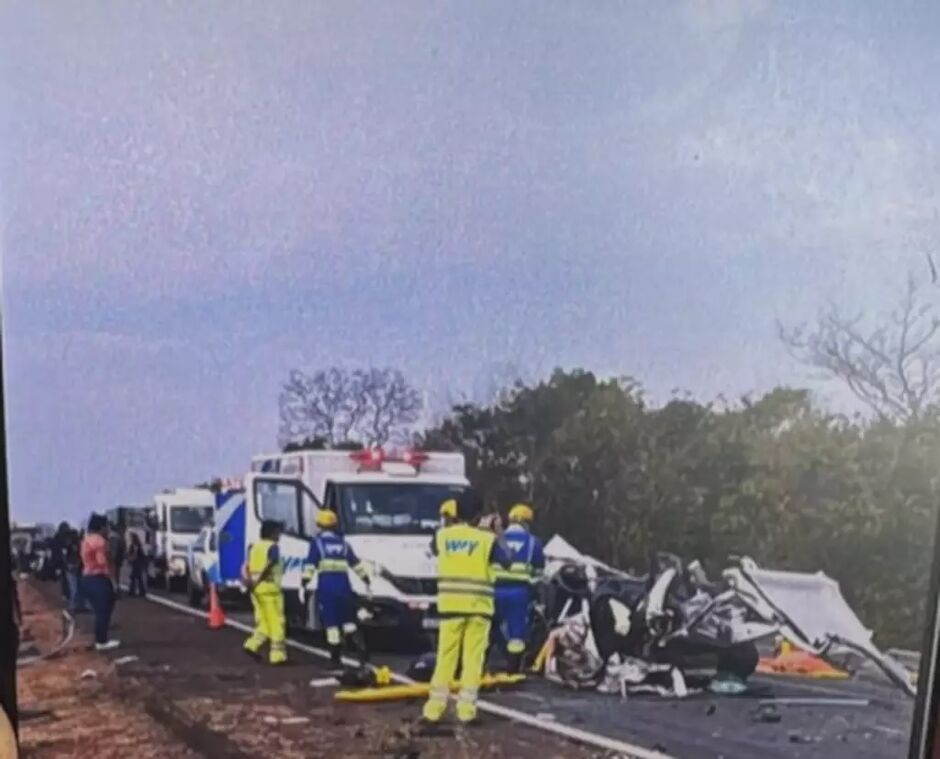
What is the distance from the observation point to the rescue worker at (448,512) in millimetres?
1583

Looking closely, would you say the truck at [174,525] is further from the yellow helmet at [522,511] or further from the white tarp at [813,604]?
the white tarp at [813,604]

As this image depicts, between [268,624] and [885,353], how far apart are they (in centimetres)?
91

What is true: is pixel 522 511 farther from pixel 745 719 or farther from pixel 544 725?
pixel 745 719

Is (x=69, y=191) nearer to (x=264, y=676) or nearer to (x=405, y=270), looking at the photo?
(x=405, y=270)

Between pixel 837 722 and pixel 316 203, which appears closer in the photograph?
pixel 316 203

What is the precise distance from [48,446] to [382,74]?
63 cm

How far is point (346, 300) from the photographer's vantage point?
1.52m

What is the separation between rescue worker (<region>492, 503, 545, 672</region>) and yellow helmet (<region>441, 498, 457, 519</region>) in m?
0.07

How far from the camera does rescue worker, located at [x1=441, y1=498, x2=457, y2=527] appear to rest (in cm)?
158

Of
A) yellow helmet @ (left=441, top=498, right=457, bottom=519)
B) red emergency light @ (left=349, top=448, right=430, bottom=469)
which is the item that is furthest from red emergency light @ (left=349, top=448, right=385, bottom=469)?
yellow helmet @ (left=441, top=498, right=457, bottom=519)

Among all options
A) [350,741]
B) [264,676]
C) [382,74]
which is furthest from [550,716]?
[382,74]

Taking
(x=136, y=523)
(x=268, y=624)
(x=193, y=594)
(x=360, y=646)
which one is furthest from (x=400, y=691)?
(x=136, y=523)

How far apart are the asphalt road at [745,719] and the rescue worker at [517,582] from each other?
0.21 feet

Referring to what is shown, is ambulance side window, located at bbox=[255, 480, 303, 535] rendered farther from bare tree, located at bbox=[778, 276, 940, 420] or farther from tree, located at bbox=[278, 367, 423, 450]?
bare tree, located at bbox=[778, 276, 940, 420]
